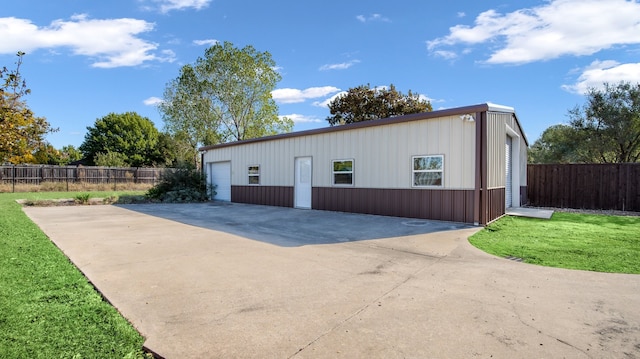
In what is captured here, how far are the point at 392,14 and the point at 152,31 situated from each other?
1143 centimetres

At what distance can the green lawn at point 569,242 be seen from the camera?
5410 millimetres

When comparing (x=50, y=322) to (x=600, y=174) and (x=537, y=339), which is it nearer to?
(x=537, y=339)

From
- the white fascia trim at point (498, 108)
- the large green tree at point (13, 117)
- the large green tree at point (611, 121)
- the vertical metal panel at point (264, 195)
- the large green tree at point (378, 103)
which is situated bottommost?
the vertical metal panel at point (264, 195)

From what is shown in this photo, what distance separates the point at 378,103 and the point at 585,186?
18.1 metres

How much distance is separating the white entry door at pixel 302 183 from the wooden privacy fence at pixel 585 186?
421 inches

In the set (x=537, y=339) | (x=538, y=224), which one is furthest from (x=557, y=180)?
(x=537, y=339)

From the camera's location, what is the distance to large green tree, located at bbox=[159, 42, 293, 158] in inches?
1152

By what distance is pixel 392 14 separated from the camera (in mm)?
13625

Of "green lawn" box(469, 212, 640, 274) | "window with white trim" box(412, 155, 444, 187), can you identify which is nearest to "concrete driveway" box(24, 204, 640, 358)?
"green lawn" box(469, 212, 640, 274)

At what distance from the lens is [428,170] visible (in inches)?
404

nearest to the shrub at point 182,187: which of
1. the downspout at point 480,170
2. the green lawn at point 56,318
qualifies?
the green lawn at point 56,318

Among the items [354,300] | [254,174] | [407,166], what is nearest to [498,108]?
[407,166]

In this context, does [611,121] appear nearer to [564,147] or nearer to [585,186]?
[564,147]

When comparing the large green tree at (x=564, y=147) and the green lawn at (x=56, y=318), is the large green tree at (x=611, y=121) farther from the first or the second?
the green lawn at (x=56, y=318)
